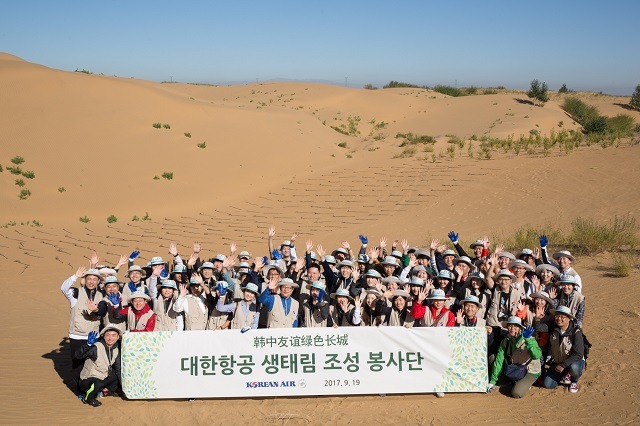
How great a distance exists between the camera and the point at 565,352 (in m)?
8.65

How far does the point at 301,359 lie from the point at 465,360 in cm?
201

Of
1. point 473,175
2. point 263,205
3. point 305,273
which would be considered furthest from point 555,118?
point 305,273

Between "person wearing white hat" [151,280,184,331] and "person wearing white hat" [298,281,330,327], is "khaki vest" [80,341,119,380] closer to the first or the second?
"person wearing white hat" [151,280,184,331]

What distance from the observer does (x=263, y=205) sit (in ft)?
83.1

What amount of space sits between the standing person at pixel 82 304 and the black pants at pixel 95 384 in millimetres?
687

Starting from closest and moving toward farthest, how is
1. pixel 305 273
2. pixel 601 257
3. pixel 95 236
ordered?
pixel 305 273 < pixel 601 257 < pixel 95 236

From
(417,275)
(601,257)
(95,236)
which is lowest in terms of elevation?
(95,236)

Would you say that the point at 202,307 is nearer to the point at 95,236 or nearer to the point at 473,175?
the point at 95,236

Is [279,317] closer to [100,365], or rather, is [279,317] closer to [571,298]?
[100,365]

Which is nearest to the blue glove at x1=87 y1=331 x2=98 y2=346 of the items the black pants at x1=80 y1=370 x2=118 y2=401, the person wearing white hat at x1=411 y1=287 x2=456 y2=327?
the black pants at x1=80 y1=370 x2=118 y2=401

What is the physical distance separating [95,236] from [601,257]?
14810 millimetres

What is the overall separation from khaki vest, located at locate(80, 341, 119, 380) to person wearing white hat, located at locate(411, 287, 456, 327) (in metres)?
3.84

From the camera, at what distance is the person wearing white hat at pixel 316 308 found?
9.05 metres

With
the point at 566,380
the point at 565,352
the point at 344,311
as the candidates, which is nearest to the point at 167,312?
the point at 344,311
